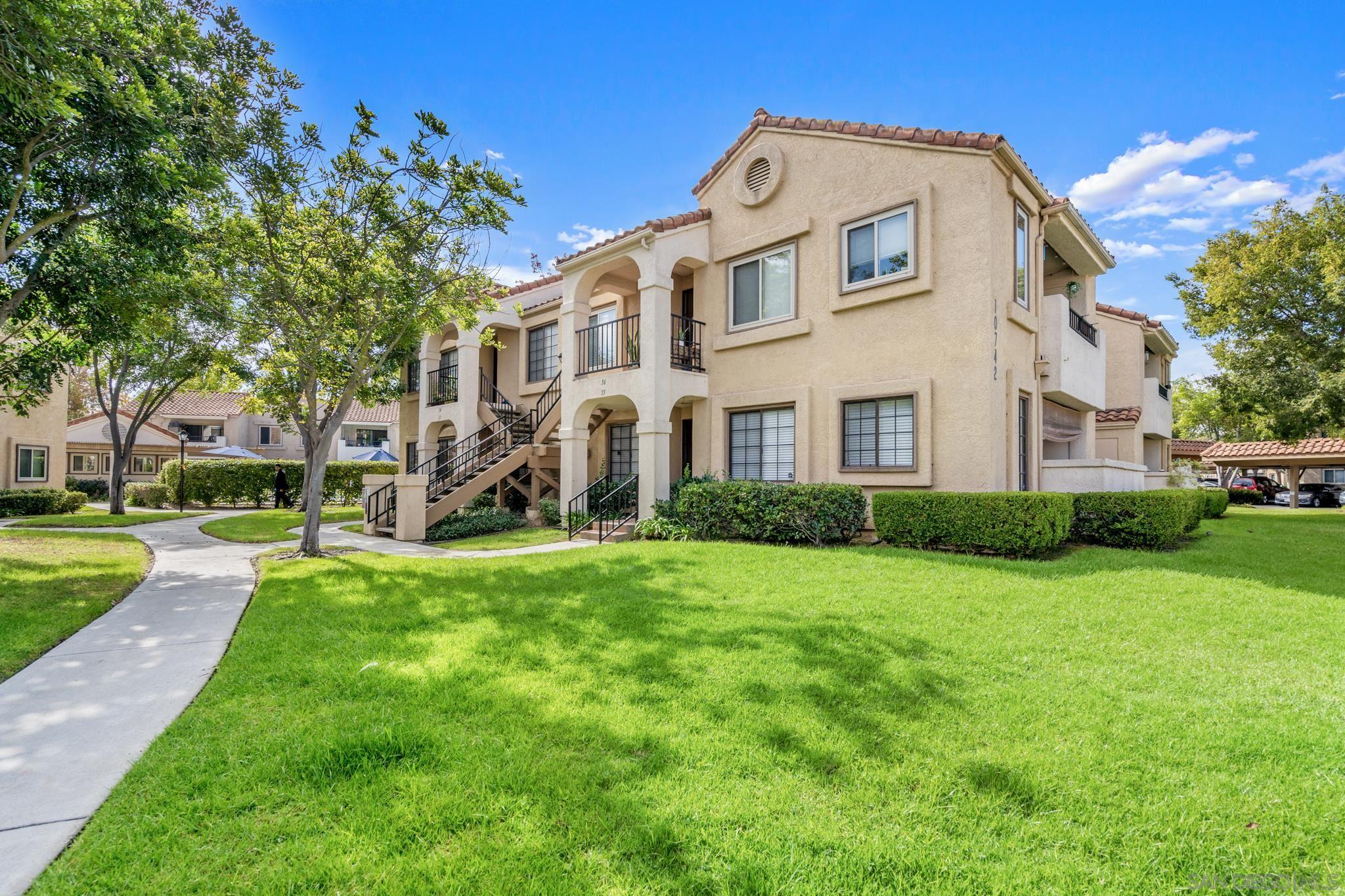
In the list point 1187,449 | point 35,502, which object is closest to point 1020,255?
point 35,502

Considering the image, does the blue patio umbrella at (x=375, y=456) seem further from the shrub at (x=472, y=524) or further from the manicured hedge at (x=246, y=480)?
the shrub at (x=472, y=524)

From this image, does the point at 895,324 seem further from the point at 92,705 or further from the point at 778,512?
Answer: the point at 92,705

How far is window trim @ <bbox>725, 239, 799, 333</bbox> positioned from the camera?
12.8m

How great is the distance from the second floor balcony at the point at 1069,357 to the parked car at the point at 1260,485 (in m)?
31.9

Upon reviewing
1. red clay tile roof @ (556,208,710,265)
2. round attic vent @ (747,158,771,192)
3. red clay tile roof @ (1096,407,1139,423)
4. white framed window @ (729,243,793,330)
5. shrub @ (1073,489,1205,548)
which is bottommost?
shrub @ (1073,489,1205,548)

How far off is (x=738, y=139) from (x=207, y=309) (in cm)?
1080

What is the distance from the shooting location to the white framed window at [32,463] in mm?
23594

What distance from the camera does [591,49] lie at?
1167 centimetres

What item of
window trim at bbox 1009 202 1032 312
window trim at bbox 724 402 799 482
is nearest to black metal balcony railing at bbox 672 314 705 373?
window trim at bbox 724 402 799 482

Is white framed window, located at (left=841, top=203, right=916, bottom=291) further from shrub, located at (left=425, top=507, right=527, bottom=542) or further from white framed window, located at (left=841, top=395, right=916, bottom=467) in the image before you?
shrub, located at (left=425, top=507, right=527, bottom=542)

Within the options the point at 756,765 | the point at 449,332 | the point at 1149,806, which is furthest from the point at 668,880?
the point at 449,332

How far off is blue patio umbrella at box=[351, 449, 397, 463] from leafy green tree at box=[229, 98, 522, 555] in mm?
27170

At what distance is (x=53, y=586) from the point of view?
8047 mm

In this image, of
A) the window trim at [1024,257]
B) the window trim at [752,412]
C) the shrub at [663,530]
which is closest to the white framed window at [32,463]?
the shrub at [663,530]
